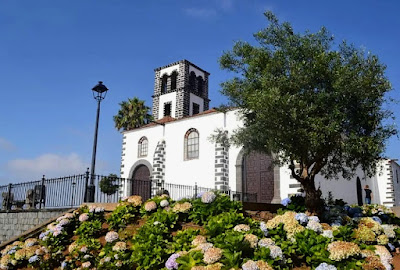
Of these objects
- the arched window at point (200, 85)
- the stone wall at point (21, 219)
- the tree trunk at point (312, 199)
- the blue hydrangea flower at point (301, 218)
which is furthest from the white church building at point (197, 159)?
the stone wall at point (21, 219)

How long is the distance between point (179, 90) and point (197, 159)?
10961 mm

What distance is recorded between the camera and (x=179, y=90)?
110 feet

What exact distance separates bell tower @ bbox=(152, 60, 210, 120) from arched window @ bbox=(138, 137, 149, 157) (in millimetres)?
5390

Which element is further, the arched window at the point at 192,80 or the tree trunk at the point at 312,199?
the arched window at the point at 192,80

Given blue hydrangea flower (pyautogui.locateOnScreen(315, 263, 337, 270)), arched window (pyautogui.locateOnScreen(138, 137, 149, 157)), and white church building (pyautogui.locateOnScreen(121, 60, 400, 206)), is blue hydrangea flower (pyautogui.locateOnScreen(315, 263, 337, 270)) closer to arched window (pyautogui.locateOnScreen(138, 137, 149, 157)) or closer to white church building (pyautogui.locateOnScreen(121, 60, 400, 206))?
white church building (pyautogui.locateOnScreen(121, 60, 400, 206))

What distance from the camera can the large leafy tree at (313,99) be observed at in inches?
411

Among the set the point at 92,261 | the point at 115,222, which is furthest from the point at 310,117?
the point at 92,261

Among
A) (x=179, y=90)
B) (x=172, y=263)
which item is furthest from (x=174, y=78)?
(x=172, y=263)

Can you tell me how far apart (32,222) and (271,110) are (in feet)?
33.7

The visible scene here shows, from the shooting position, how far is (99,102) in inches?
612

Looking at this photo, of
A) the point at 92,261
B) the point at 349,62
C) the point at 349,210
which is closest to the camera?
the point at 92,261

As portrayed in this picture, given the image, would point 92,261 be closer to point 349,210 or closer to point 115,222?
point 115,222

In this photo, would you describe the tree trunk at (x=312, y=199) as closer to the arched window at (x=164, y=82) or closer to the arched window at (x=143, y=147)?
the arched window at (x=143, y=147)

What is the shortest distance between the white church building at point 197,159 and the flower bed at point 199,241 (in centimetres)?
690
